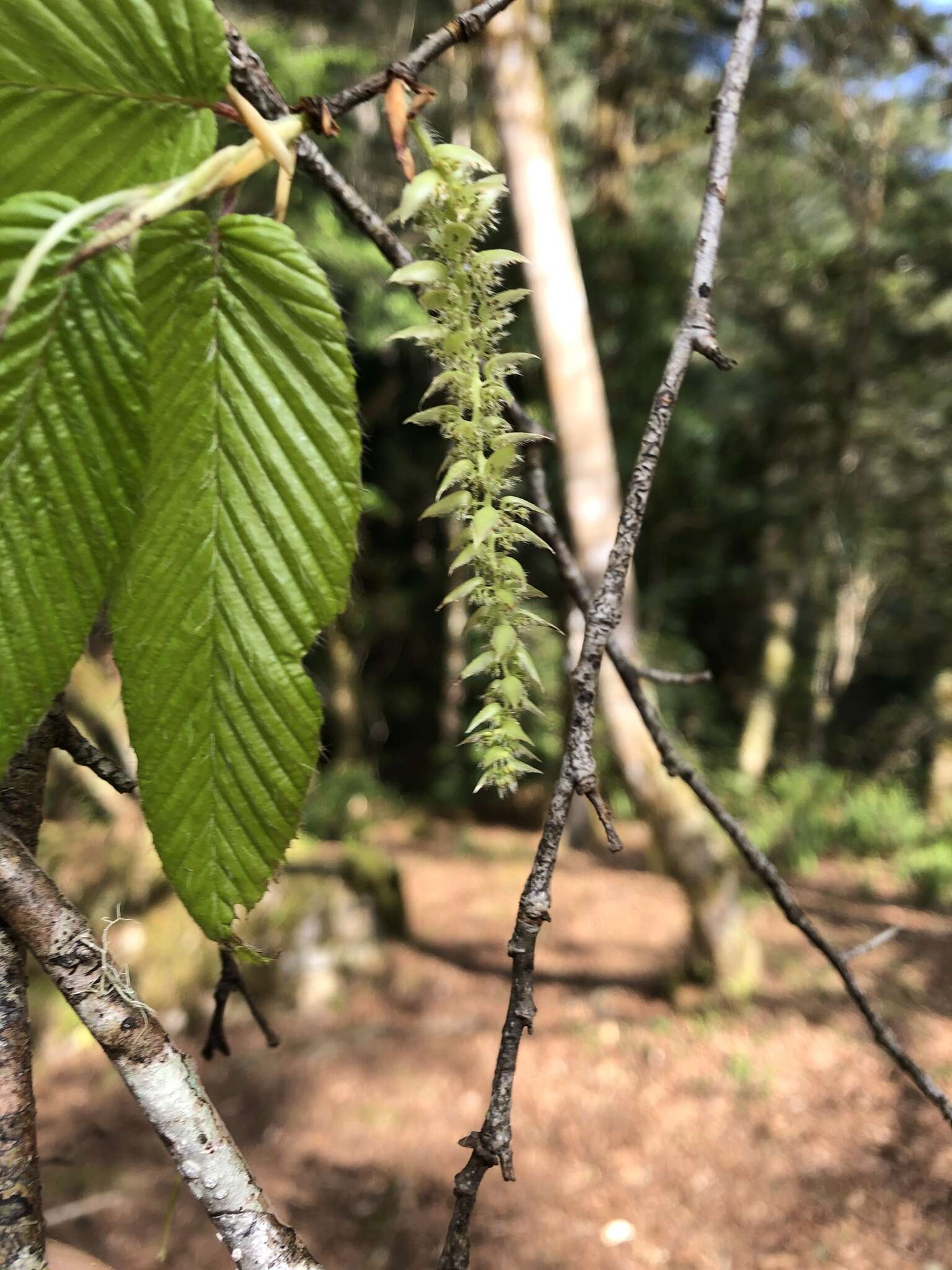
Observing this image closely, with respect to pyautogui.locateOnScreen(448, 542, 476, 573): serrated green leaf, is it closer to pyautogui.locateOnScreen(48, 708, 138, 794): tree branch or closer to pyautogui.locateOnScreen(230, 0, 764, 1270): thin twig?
pyautogui.locateOnScreen(230, 0, 764, 1270): thin twig

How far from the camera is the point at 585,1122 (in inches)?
104

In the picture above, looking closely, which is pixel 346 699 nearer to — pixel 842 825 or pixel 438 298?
pixel 842 825

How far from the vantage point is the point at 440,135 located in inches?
13.9

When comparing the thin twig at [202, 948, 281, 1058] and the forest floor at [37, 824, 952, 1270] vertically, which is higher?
the thin twig at [202, 948, 281, 1058]

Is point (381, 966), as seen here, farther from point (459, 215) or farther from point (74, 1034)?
point (459, 215)

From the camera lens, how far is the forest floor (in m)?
2.04

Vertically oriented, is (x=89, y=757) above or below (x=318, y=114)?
below

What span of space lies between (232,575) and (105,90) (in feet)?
0.48

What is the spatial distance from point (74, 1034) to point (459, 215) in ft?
12.4

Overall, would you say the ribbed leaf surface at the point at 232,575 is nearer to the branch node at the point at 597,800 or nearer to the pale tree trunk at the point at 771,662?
the branch node at the point at 597,800

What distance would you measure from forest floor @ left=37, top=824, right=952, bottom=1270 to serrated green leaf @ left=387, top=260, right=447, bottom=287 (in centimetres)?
153

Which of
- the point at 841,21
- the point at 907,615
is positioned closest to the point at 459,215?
the point at 841,21

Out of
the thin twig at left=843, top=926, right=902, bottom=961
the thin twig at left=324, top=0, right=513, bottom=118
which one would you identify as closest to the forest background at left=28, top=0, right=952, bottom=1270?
the thin twig at left=843, top=926, right=902, bottom=961

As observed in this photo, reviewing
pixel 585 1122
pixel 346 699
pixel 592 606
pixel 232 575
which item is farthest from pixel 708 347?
pixel 346 699
